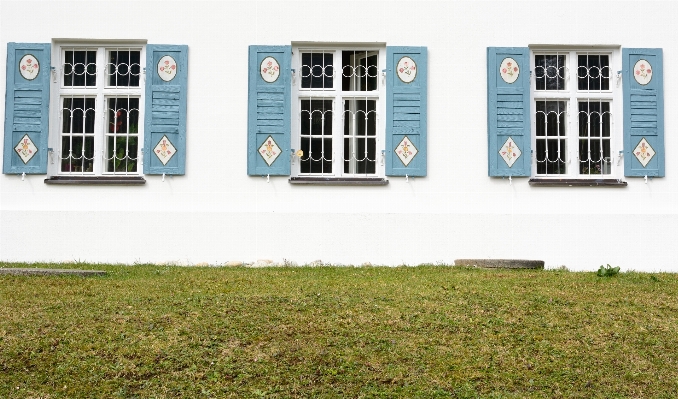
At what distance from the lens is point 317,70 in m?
10.3

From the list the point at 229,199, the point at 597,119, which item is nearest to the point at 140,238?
the point at 229,199

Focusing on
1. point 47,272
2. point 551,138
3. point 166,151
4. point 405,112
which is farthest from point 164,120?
point 551,138

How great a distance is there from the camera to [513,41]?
10.2m

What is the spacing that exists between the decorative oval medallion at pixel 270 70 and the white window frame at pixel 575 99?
2856 mm

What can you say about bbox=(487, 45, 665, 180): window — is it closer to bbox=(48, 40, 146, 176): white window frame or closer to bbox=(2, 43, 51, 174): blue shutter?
bbox=(48, 40, 146, 176): white window frame

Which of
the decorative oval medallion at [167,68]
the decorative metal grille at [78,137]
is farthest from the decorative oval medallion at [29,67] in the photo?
the decorative oval medallion at [167,68]

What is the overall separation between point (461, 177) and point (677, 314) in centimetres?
357

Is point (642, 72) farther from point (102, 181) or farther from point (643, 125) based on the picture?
point (102, 181)

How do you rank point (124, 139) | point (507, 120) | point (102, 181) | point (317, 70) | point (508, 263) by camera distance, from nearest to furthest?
point (508, 263)
point (102, 181)
point (507, 120)
point (124, 139)
point (317, 70)

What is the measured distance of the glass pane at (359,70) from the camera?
33.6 ft

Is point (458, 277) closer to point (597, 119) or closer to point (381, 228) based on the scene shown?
point (381, 228)

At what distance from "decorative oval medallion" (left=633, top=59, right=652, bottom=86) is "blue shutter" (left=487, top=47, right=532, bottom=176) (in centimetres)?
123

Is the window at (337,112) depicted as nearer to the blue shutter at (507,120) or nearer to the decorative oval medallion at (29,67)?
the blue shutter at (507,120)

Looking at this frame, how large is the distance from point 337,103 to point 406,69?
0.85 meters
